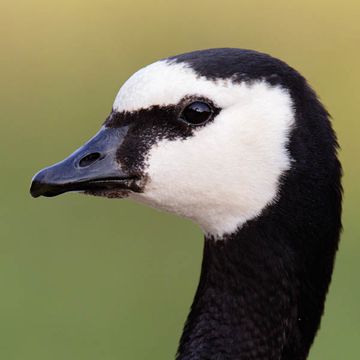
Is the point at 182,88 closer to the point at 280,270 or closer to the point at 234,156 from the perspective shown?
the point at 234,156

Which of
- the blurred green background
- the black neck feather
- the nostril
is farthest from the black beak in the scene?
the blurred green background

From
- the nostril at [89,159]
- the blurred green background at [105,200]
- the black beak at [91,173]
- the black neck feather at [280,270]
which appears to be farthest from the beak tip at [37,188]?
the blurred green background at [105,200]

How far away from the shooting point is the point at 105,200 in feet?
24.8

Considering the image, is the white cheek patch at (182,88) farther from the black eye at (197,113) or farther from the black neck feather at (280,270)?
the black neck feather at (280,270)

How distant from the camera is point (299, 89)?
3865 millimetres

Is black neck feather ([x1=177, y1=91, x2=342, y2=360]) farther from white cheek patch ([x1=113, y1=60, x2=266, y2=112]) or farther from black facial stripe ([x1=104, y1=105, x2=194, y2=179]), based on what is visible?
black facial stripe ([x1=104, y1=105, x2=194, y2=179])

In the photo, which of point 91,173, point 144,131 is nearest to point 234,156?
point 144,131

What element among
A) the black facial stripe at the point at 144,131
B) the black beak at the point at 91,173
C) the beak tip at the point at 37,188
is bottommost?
the beak tip at the point at 37,188

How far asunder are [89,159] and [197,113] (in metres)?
0.36

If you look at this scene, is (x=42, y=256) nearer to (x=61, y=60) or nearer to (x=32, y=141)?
(x=32, y=141)

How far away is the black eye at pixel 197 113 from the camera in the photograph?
3787mm

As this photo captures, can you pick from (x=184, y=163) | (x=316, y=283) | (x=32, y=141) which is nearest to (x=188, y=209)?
(x=184, y=163)

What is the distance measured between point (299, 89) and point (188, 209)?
1.54ft

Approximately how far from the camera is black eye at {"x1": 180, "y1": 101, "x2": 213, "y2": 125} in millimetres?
3787
